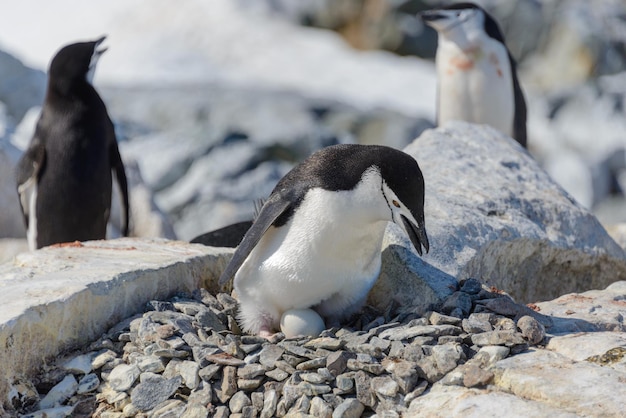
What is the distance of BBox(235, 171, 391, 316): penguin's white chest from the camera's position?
3656 mm

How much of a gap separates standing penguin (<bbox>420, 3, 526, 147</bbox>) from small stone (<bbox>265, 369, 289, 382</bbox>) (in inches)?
188

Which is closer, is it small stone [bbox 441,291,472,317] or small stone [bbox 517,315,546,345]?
small stone [bbox 517,315,546,345]

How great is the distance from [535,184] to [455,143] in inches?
19.3

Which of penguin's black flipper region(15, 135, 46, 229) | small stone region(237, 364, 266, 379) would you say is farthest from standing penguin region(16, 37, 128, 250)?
small stone region(237, 364, 266, 379)

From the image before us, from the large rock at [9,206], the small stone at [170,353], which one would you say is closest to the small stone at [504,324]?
the small stone at [170,353]

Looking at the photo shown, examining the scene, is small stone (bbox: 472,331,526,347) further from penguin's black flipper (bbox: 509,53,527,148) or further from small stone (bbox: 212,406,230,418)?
penguin's black flipper (bbox: 509,53,527,148)

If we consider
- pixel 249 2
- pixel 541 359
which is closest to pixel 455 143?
pixel 541 359

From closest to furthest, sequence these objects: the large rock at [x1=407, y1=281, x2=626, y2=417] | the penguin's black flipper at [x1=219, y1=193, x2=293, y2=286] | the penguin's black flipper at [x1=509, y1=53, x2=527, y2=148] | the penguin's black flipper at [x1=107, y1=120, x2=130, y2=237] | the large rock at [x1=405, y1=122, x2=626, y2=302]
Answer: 1. the large rock at [x1=407, y1=281, x2=626, y2=417]
2. the penguin's black flipper at [x1=219, y1=193, x2=293, y2=286]
3. the large rock at [x1=405, y1=122, x2=626, y2=302]
4. the penguin's black flipper at [x1=107, y1=120, x2=130, y2=237]
5. the penguin's black flipper at [x1=509, y1=53, x2=527, y2=148]

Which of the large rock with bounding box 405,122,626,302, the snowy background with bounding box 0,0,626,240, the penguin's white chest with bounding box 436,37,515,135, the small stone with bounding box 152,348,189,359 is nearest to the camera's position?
the small stone with bounding box 152,348,189,359

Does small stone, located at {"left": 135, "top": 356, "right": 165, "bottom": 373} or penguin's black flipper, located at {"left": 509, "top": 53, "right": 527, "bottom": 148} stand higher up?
small stone, located at {"left": 135, "top": 356, "right": 165, "bottom": 373}

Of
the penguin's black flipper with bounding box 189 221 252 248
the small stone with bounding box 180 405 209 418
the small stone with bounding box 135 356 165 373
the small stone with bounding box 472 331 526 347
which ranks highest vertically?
the small stone with bounding box 472 331 526 347

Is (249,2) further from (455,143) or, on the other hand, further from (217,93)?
(455,143)

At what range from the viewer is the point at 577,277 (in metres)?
5.09

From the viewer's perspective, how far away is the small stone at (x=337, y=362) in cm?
330
